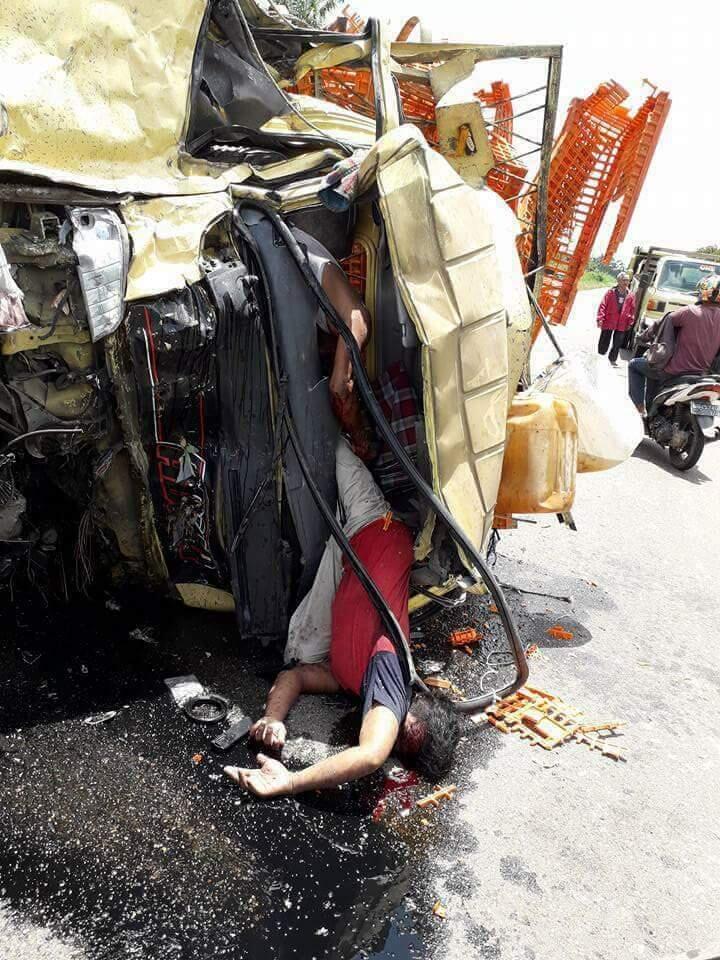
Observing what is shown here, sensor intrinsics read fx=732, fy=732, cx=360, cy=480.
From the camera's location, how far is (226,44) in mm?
3721

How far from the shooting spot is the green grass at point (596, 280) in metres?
28.9

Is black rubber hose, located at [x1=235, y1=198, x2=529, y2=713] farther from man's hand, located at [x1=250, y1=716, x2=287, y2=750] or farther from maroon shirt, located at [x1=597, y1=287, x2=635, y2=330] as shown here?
maroon shirt, located at [x1=597, y1=287, x2=635, y2=330]

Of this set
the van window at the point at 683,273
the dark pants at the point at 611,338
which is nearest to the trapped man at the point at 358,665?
the dark pants at the point at 611,338

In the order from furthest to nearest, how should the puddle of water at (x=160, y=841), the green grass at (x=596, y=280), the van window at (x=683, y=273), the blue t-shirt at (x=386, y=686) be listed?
the green grass at (x=596, y=280) < the van window at (x=683, y=273) < the blue t-shirt at (x=386, y=686) < the puddle of water at (x=160, y=841)

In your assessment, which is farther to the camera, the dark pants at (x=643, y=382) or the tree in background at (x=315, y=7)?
the tree in background at (x=315, y=7)

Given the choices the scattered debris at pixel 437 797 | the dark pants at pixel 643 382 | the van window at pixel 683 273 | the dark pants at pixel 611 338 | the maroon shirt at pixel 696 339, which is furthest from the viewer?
the van window at pixel 683 273

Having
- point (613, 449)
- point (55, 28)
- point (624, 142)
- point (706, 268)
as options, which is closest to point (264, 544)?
point (613, 449)

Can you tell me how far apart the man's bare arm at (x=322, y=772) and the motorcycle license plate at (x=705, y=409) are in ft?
17.4

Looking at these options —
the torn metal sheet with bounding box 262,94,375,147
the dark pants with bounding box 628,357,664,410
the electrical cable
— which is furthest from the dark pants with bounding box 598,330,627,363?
the electrical cable

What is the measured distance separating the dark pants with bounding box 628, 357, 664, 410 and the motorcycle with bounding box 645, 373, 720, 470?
0.15 meters

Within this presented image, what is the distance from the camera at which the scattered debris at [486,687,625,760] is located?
3.04 meters

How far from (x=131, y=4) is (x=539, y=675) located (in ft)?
11.2

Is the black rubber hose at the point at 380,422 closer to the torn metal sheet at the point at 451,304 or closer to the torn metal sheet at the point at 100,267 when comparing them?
the torn metal sheet at the point at 451,304

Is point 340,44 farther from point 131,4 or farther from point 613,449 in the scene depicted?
point 613,449
